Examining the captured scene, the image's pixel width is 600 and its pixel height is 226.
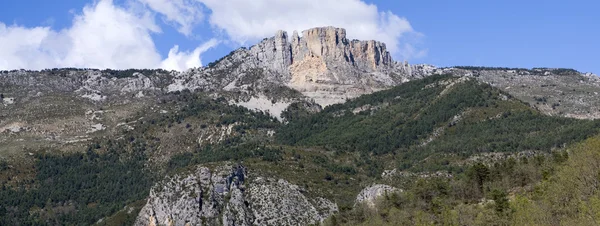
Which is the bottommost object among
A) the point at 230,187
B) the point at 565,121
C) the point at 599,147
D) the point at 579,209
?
the point at 579,209

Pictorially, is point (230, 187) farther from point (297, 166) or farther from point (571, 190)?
point (571, 190)

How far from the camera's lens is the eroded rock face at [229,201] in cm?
15000

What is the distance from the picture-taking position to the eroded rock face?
5906 inches

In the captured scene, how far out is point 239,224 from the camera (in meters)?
148

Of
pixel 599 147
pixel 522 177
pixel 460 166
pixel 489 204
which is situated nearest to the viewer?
pixel 599 147

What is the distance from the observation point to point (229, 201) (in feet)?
506

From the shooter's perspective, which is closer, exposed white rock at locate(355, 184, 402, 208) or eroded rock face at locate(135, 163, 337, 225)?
exposed white rock at locate(355, 184, 402, 208)

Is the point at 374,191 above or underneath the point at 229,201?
underneath

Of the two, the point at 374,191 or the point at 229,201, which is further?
the point at 229,201

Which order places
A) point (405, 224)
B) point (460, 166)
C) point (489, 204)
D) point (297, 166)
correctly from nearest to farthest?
point (489, 204) < point (405, 224) < point (460, 166) < point (297, 166)

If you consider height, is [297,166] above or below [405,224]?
above

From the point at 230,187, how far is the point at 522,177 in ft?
203

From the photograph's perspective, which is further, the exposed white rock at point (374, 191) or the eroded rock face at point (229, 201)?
the eroded rock face at point (229, 201)

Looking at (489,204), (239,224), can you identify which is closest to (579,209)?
(489,204)
